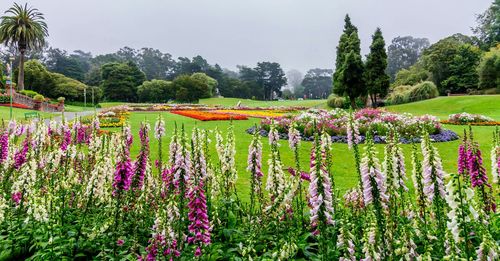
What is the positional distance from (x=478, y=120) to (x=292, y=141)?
2356 centimetres

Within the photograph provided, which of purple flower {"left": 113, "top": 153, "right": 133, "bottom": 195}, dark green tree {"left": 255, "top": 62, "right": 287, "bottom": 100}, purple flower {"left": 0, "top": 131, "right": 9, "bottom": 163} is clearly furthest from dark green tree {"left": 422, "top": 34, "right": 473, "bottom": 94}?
purple flower {"left": 113, "top": 153, "right": 133, "bottom": 195}

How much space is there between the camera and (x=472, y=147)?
4691 mm

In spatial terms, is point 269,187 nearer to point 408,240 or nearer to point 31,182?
point 408,240

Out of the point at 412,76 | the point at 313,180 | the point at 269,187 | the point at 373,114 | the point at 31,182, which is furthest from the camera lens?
the point at 412,76

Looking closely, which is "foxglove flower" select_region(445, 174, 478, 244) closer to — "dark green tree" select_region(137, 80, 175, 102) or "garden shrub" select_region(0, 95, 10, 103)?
"garden shrub" select_region(0, 95, 10, 103)

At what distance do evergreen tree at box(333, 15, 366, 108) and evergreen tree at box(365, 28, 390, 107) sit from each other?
3.05ft

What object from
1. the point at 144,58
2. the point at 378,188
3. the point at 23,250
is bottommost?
the point at 23,250

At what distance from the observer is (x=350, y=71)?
37.9 metres

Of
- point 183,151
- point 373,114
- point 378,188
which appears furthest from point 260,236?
point 373,114

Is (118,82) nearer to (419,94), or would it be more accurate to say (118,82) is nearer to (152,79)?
(152,79)

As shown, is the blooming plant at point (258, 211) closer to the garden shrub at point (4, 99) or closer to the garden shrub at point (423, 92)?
the garden shrub at point (4, 99)

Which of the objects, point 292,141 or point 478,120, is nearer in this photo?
point 292,141

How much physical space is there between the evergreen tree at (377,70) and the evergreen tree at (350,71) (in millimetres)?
928

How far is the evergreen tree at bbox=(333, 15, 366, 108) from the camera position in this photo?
3753 centimetres
